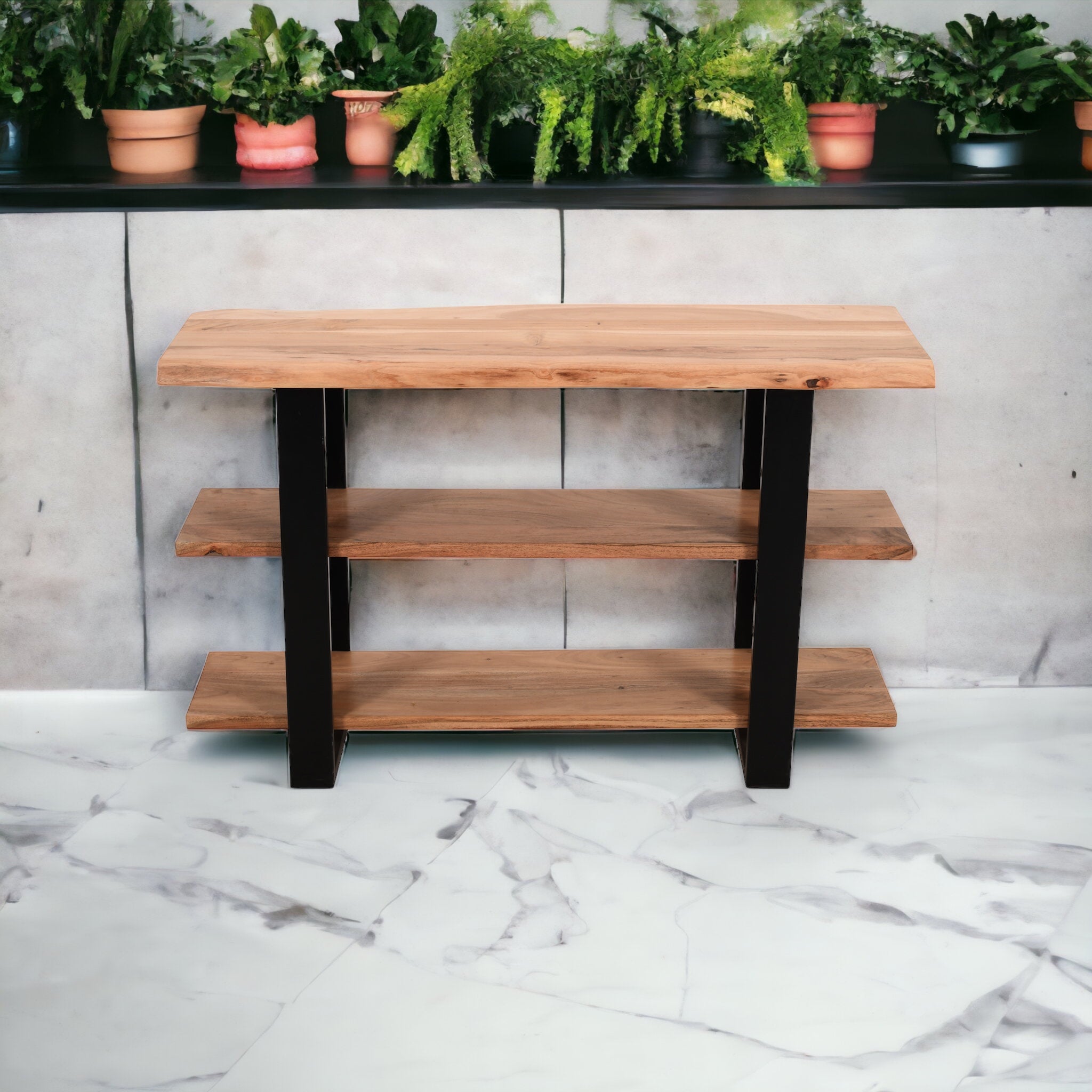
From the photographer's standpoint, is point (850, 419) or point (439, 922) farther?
point (850, 419)

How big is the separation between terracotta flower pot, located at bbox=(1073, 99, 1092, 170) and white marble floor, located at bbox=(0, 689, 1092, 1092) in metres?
1.10

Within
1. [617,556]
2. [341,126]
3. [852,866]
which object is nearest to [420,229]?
[341,126]

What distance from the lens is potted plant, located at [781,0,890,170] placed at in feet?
8.21

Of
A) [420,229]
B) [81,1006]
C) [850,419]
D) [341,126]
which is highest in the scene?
[341,126]

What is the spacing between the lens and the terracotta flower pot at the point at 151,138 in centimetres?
247

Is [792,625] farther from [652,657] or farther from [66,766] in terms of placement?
[66,766]

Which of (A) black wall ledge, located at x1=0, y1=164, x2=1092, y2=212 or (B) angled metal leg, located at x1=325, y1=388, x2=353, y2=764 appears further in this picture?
(B) angled metal leg, located at x1=325, y1=388, x2=353, y2=764

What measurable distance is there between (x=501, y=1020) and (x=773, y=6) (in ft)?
6.15

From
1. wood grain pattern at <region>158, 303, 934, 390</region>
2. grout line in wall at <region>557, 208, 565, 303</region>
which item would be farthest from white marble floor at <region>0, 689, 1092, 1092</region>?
grout line in wall at <region>557, 208, 565, 303</region>

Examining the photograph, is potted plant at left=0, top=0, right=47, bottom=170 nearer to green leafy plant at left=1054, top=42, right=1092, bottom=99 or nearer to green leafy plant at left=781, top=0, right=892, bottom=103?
green leafy plant at left=781, top=0, right=892, bottom=103

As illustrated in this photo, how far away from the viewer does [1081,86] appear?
7.89 feet

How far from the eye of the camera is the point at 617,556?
2250 millimetres

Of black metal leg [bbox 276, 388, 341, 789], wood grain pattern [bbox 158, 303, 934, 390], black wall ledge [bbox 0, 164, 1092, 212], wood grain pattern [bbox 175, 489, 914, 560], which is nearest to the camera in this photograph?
wood grain pattern [bbox 158, 303, 934, 390]

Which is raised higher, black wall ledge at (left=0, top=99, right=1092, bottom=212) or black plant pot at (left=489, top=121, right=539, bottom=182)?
black plant pot at (left=489, top=121, right=539, bottom=182)
